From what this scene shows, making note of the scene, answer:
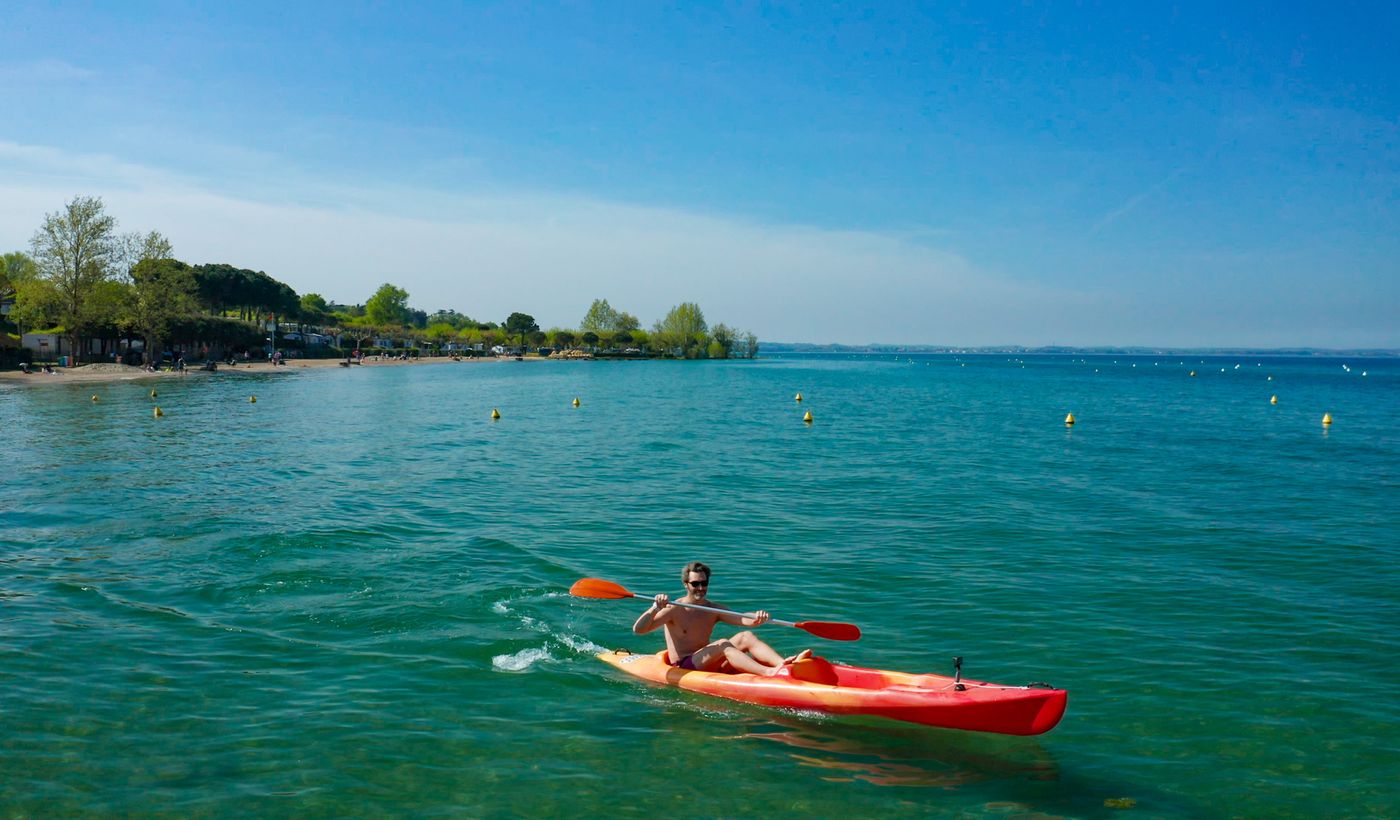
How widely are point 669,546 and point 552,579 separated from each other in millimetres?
3174

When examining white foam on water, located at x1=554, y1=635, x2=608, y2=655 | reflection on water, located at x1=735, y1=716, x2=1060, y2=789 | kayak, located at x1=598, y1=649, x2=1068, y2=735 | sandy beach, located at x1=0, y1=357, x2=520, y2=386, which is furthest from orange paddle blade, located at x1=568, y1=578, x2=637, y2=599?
sandy beach, located at x1=0, y1=357, x2=520, y2=386

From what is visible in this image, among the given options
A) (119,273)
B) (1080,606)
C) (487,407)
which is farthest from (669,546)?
(119,273)

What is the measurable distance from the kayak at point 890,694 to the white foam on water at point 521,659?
1.73 metres

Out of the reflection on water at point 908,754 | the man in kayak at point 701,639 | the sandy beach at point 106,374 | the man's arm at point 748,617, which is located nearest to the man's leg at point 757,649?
the man in kayak at point 701,639

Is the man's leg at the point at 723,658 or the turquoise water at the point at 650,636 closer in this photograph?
the turquoise water at the point at 650,636

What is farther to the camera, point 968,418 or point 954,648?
point 968,418

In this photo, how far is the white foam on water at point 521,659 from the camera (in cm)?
1146

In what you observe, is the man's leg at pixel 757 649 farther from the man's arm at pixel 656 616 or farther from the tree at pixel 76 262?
the tree at pixel 76 262

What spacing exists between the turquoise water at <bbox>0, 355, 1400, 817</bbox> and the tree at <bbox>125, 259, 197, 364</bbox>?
178 ft

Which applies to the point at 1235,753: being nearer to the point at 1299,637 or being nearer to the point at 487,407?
the point at 1299,637

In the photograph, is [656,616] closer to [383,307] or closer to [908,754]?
[908,754]

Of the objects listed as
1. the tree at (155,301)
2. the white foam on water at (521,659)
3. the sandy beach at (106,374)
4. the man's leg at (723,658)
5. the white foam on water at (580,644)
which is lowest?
the white foam on water at (521,659)

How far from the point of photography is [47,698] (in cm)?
997

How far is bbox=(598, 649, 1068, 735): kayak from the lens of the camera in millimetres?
8641
